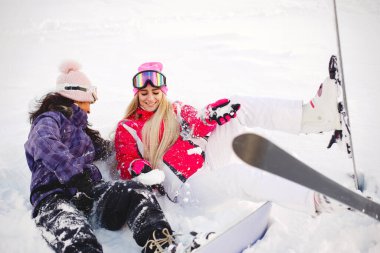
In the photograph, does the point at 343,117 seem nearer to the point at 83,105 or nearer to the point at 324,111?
the point at 324,111

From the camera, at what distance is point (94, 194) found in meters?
2.13

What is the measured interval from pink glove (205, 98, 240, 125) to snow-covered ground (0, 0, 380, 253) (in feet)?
2.13

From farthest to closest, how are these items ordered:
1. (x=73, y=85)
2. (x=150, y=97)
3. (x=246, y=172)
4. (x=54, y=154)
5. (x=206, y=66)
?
(x=206, y=66)
(x=150, y=97)
(x=73, y=85)
(x=246, y=172)
(x=54, y=154)

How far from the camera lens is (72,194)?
2.09 m

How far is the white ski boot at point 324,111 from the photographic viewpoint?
221 centimetres

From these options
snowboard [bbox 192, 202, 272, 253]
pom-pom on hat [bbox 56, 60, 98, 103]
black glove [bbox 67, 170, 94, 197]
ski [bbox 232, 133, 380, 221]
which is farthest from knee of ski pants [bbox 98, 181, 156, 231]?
ski [bbox 232, 133, 380, 221]

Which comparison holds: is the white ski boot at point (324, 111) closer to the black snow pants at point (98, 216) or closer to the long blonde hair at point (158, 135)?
the long blonde hair at point (158, 135)

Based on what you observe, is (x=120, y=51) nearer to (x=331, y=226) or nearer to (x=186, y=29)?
(x=186, y=29)

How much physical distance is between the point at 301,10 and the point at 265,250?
12.2 meters

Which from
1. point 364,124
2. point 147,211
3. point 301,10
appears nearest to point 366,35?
point 301,10

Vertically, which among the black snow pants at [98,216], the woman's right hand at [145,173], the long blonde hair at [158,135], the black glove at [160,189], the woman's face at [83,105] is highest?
the woman's face at [83,105]

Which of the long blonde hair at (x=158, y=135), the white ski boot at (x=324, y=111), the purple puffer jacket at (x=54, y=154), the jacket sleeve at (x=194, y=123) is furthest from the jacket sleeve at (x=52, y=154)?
the white ski boot at (x=324, y=111)

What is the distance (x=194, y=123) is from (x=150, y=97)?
462 mm

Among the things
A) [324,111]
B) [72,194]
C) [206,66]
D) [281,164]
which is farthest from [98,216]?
[206,66]
